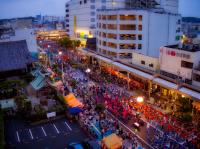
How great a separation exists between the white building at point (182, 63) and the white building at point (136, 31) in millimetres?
12842

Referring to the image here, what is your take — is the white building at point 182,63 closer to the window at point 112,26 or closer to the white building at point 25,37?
the window at point 112,26

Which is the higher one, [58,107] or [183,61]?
[183,61]

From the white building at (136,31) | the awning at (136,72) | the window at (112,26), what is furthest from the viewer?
the window at (112,26)

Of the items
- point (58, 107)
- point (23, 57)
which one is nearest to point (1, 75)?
point (23, 57)

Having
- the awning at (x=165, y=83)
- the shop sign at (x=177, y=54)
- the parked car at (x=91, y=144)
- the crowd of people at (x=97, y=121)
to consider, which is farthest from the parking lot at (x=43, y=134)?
the shop sign at (x=177, y=54)

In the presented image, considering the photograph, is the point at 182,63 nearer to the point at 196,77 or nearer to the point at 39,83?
the point at 196,77

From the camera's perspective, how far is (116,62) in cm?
5431

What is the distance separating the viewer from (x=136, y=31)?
57.3m

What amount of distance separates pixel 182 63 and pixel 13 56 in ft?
125

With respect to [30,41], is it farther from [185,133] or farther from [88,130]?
[185,133]

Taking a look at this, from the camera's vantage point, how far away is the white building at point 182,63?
36.7 metres

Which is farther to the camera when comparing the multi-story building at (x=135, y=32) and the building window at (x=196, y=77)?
the multi-story building at (x=135, y=32)

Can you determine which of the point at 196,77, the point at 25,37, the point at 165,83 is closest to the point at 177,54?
the point at 196,77

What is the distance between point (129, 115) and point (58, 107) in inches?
429
